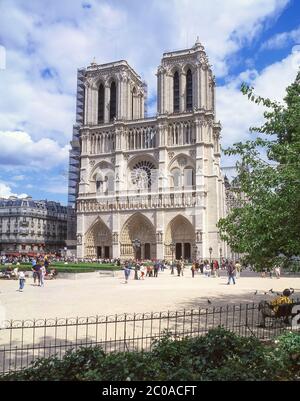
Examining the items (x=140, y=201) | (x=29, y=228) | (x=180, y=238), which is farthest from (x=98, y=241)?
(x=29, y=228)

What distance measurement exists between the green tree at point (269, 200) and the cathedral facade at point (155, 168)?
42209mm

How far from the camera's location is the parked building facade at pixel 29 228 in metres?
76.9

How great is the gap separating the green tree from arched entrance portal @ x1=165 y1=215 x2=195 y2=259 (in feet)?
145

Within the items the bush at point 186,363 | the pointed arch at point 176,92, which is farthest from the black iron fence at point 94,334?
the pointed arch at point 176,92

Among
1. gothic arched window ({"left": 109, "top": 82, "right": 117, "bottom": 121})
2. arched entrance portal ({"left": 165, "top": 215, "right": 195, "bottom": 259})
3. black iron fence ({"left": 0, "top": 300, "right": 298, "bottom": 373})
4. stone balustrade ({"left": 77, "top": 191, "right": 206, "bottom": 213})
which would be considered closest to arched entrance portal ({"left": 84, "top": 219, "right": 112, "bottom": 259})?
stone balustrade ({"left": 77, "top": 191, "right": 206, "bottom": 213})

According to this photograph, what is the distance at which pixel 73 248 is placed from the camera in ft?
225

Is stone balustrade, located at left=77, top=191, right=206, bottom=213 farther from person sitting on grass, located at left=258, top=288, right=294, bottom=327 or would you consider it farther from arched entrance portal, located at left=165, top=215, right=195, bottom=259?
person sitting on grass, located at left=258, top=288, right=294, bottom=327

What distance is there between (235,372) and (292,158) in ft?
22.4

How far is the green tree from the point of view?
10086 mm

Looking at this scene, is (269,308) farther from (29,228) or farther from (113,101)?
(29,228)

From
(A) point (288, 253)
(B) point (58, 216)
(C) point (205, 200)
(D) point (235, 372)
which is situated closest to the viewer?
(D) point (235, 372)

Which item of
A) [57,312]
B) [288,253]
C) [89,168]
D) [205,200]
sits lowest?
[57,312]

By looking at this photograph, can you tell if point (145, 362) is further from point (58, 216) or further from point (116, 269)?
point (58, 216)

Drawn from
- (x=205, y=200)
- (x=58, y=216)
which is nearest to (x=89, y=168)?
(x=205, y=200)
